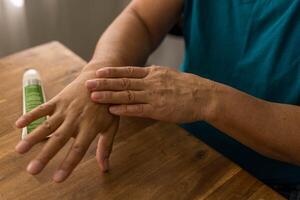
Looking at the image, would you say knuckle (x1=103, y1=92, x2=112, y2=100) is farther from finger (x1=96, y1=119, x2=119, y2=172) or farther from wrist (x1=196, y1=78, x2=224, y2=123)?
wrist (x1=196, y1=78, x2=224, y2=123)

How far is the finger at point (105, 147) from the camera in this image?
2.51 ft

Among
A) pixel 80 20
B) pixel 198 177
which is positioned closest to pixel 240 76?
pixel 198 177

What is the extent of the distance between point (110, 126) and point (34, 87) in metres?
0.23

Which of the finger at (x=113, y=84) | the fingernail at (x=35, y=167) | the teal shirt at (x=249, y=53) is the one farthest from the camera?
the teal shirt at (x=249, y=53)

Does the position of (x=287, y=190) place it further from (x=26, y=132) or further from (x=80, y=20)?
(x=80, y=20)

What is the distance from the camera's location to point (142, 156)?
0.81 m

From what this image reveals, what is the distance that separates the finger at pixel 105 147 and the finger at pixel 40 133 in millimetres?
91

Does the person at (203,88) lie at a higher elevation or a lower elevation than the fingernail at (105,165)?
higher

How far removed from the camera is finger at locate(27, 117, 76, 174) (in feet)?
2.35

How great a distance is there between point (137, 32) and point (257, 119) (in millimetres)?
425

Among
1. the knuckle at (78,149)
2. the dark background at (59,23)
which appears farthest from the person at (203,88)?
the dark background at (59,23)

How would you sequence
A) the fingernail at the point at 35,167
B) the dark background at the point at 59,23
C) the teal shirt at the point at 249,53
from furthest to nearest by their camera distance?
the dark background at the point at 59,23, the teal shirt at the point at 249,53, the fingernail at the point at 35,167

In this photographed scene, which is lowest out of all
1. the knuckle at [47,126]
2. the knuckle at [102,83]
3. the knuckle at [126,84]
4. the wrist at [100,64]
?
the knuckle at [47,126]

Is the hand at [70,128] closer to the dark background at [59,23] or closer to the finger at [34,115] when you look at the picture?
the finger at [34,115]
